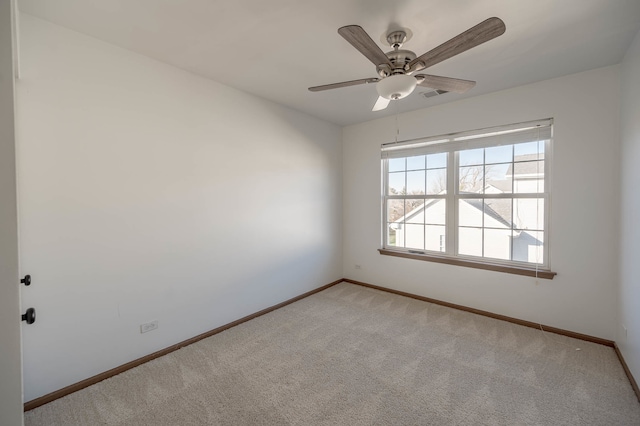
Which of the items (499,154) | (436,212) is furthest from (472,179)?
(436,212)

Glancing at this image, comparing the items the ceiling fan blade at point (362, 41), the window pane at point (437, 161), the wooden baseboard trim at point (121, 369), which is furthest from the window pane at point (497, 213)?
the wooden baseboard trim at point (121, 369)

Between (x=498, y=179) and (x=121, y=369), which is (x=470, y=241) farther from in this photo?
(x=121, y=369)

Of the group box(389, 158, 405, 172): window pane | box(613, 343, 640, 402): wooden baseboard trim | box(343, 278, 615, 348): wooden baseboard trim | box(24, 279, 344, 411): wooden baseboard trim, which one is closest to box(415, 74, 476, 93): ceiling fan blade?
box(389, 158, 405, 172): window pane

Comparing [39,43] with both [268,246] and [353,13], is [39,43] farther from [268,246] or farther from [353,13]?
[268,246]

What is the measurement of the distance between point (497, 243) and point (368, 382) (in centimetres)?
229

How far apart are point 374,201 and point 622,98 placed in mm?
2699

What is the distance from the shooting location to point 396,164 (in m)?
4.06

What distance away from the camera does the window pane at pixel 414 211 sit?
12.6 ft

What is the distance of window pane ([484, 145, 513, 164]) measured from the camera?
3.12 m

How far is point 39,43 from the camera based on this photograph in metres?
1.83

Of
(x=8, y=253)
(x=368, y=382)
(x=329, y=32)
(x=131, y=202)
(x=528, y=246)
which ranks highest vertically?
(x=329, y=32)

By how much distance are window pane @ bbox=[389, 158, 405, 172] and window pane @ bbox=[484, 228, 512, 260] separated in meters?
1.41

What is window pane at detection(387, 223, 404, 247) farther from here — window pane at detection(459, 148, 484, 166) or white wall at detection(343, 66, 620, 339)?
window pane at detection(459, 148, 484, 166)

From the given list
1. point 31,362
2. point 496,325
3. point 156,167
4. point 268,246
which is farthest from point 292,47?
point 496,325
